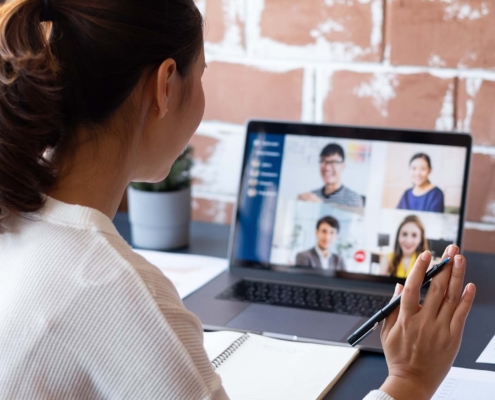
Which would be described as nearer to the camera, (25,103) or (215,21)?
(25,103)

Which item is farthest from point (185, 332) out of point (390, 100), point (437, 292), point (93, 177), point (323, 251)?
point (390, 100)

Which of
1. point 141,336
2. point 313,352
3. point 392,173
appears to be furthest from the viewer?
point 392,173

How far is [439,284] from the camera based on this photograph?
796mm

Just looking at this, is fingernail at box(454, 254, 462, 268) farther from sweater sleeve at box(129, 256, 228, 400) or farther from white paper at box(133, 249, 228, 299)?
white paper at box(133, 249, 228, 299)

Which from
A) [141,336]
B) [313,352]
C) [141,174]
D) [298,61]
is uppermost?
[298,61]

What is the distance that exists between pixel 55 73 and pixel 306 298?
568 millimetres

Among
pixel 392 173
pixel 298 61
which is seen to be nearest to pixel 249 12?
pixel 298 61

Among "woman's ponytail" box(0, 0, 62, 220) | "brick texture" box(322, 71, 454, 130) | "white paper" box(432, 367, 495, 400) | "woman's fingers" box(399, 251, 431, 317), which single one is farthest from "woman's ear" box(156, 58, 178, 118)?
"brick texture" box(322, 71, 454, 130)

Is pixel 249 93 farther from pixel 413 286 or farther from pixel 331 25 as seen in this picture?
pixel 413 286

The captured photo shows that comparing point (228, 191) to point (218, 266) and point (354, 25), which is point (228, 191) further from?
point (354, 25)

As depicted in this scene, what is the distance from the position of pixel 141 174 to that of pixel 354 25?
26.1 inches

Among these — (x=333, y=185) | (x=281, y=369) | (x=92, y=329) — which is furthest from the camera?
(x=333, y=185)

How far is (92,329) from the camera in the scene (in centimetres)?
63

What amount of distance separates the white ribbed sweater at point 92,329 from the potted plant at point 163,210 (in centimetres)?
65
